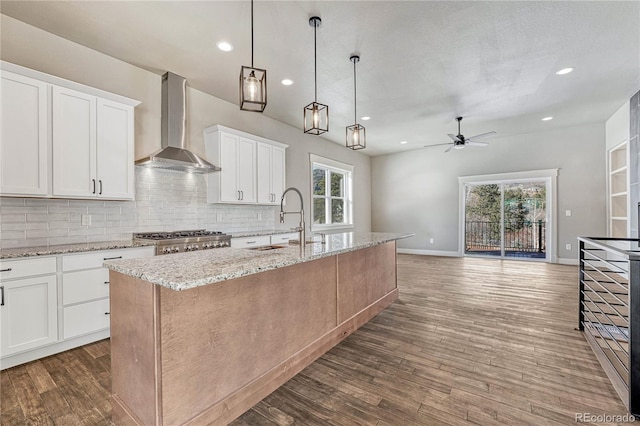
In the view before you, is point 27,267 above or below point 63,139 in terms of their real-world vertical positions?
below

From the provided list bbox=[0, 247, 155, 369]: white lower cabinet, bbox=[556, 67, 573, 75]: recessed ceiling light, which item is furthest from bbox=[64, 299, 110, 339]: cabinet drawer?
bbox=[556, 67, 573, 75]: recessed ceiling light

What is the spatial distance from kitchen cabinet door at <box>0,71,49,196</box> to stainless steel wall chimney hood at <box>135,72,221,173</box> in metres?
0.96

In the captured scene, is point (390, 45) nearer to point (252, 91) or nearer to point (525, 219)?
point (252, 91)

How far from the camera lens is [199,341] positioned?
1.51 metres

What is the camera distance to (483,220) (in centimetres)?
713

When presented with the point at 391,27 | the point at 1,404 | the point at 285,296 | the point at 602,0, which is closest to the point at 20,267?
the point at 1,404

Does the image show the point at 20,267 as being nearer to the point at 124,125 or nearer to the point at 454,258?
the point at 124,125

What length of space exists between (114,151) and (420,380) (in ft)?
11.4

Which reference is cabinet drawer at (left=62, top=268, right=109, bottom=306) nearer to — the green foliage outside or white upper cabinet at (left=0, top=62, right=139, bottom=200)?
white upper cabinet at (left=0, top=62, right=139, bottom=200)

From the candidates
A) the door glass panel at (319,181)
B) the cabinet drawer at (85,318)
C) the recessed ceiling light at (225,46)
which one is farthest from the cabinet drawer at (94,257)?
the door glass panel at (319,181)

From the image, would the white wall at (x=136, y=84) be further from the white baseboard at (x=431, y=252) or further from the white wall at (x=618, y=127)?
the white wall at (x=618, y=127)

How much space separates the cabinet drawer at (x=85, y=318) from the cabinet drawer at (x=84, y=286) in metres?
0.06

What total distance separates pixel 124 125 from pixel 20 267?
62.6 inches

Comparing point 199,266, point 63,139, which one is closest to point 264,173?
point 63,139
